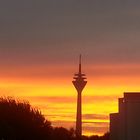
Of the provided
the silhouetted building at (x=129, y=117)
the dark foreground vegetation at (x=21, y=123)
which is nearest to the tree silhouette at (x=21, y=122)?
the dark foreground vegetation at (x=21, y=123)

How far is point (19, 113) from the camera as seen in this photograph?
82.2 metres

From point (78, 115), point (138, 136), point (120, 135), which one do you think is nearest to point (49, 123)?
point (138, 136)

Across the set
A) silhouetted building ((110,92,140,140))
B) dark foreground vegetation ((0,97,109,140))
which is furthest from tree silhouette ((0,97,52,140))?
silhouetted building ((110,92,140,140))

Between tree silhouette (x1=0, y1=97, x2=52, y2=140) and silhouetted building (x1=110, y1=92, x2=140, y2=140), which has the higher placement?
silhouetted building (x1=110, y1=92, x2=140, y2=140)

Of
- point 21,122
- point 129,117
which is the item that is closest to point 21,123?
point 21,122

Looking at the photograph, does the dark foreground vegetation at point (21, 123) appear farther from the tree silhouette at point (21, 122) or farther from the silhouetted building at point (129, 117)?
the silhouetted building at point (129, 117)

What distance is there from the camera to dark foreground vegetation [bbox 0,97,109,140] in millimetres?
76287

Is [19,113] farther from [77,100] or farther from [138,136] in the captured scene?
[77,100]

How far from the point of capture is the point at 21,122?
80625 millimetres

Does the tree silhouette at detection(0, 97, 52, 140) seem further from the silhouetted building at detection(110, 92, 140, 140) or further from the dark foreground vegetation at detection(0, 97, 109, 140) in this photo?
the silhouetted building at detection(110, 92, 140, 140)

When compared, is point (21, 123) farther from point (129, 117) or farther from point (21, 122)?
point (129, 117)

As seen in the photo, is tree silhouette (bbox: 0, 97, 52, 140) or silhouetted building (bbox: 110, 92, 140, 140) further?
silhouetted building (bbox: 110, 92, 140, 140)

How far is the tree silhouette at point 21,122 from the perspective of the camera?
7631 centimetres

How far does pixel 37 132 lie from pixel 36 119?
10.3 feet
